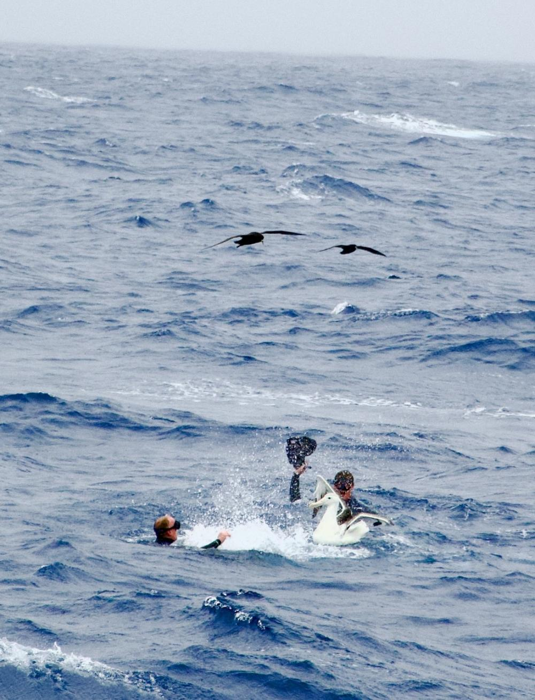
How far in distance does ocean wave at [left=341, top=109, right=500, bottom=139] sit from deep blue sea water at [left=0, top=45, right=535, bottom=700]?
44.6 feet

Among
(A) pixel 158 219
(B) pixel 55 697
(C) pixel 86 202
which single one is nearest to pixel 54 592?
(B) pixel 55 697

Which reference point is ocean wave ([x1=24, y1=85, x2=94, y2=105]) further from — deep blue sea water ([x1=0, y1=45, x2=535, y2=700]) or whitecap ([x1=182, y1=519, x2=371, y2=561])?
whitecap ([x1=182, y1=519, x2=371, y2=561])

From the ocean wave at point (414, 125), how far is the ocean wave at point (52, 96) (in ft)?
57.6

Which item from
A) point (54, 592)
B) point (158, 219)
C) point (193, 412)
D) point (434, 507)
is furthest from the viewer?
point (158, 219)

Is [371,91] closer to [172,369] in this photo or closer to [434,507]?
[172,369]

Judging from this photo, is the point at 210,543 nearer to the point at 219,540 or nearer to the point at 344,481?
the point at 219,540

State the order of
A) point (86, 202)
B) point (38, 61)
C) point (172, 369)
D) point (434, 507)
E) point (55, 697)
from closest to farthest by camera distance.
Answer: point (55, 697)
point (434, 507)
point (172, 369)
point (86, 202)
point (38, 61)

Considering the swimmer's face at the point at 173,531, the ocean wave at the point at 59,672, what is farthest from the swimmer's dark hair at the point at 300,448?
the ocean wave at the point at 59,672

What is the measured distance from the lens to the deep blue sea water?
50.1 feet

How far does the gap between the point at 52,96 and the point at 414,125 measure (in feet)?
80.7

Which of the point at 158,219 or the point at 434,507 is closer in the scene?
the point at 434,507

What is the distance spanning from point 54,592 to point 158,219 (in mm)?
30407

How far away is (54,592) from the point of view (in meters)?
16.8

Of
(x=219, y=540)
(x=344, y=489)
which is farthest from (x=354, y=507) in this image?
(x=219, y=540)
